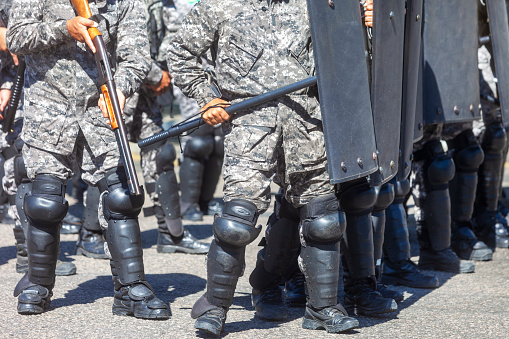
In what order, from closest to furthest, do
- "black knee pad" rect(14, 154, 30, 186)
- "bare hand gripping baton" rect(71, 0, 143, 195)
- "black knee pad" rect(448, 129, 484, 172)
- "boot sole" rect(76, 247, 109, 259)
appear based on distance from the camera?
"bare hand gripping baton" rect(71, 0, 143, 195)
"black knee pad" rect(14, 154, 30, 186)
"black knee pad" rect(448, 129, 484, 172)
"boot sole" rect(76, 247, 109, 259)

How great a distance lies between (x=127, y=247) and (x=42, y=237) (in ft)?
1.48

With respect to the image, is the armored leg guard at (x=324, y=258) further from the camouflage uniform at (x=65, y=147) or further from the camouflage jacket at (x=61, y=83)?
the camouflage jacket at (x=61, y=83)

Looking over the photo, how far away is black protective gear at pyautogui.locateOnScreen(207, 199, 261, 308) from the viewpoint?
3.70 m

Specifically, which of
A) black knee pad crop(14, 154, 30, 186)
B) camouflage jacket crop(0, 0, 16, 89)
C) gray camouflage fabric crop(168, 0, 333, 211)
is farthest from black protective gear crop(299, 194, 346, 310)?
camouflage jacket crop(0, 0, 16, 89)

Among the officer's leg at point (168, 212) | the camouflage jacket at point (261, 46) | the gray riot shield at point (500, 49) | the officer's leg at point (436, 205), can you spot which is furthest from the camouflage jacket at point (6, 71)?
the gray riot shield at point (500, 49)

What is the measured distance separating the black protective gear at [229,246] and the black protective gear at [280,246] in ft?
1.80

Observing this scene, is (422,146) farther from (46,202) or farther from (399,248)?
(46,202)

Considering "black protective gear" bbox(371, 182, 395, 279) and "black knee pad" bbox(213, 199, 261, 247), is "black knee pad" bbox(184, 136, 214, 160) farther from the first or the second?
"black knee pad" bbox(213, 199, 261, 247)

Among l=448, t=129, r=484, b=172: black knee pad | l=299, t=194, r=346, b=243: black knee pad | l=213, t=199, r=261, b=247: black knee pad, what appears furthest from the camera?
l=448, t=129, r=484, b=172: black knee pad

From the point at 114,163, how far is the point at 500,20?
268cm

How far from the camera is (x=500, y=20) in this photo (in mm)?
5207

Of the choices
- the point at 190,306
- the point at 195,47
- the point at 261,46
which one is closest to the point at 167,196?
the point at 190,306

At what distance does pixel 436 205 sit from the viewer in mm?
5262

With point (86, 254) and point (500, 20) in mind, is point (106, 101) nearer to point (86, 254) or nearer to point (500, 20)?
point (86, 254)
